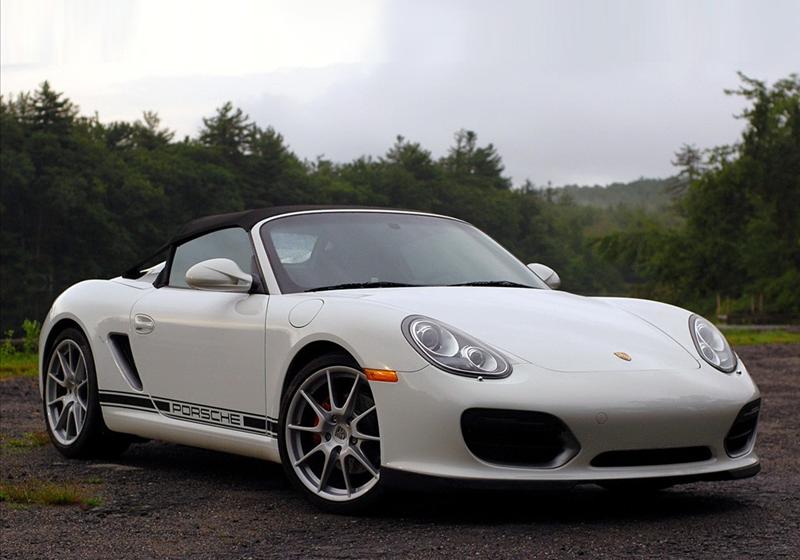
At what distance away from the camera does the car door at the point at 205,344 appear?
561 cm

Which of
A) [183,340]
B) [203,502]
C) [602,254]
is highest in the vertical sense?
[183,340]

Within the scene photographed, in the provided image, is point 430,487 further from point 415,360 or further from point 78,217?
point 78,217

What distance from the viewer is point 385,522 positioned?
481 cm

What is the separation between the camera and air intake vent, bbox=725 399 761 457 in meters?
5.05

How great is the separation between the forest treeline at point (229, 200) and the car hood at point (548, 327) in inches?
1929

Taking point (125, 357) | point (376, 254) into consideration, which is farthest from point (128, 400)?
point (376, 254)

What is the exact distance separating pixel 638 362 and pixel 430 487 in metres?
1.01

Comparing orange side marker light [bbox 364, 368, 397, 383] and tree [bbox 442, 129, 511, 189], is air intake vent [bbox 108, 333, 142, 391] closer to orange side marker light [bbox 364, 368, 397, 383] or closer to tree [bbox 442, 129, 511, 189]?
orange side marker light [bbox 364, 368, 397, 383]

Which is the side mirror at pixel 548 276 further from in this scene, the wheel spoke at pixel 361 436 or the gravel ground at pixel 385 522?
the wheel spoke at pixel 361 436

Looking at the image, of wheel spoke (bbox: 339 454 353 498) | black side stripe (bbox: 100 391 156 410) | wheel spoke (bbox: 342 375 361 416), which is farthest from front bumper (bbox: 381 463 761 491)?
black side stripe (bbox: 100 391 156 410)

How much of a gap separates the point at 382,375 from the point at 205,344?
1.41 m

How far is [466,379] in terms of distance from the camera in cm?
466

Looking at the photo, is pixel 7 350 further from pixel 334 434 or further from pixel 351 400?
pixel 351 400

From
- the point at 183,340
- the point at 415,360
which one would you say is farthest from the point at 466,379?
the point at 183,340
